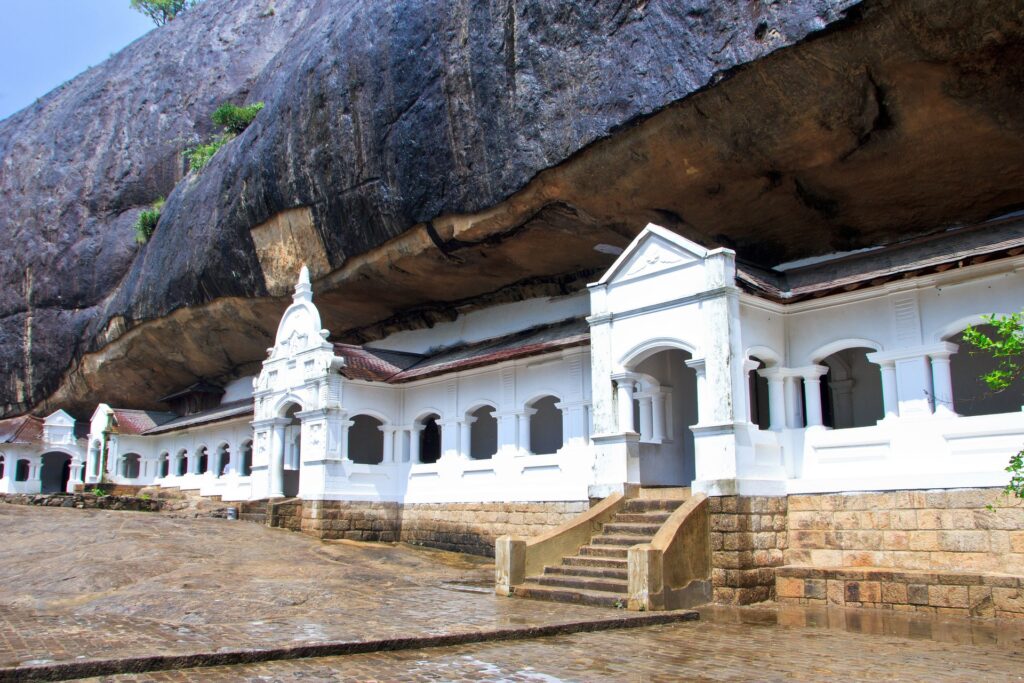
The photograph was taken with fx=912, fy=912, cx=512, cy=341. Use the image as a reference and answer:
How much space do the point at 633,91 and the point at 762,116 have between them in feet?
7.08

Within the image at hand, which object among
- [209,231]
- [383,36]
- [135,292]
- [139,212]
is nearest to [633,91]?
[383,36]

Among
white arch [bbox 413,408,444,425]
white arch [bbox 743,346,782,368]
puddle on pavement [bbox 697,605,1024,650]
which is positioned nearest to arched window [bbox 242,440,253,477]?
white arch [bbox 413,408,444,425]

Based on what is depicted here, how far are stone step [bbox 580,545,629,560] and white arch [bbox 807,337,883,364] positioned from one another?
4425 millimetres

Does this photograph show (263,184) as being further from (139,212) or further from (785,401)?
(785,401)

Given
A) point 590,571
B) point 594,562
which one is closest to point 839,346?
point 594,562

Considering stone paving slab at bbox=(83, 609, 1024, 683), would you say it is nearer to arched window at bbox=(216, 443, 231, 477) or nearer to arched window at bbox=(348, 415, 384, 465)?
arched window at bbox=(348, 415, 384, 465)

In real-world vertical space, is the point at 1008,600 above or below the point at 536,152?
below

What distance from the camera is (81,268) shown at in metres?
34.2

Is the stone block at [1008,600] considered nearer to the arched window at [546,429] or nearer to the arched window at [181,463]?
the arched window at [546,429]

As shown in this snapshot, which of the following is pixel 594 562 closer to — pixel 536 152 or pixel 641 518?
pixel 641 518

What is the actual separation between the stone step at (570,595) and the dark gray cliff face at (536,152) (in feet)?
25.0

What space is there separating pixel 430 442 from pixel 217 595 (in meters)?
11.8

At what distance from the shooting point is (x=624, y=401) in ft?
50.7

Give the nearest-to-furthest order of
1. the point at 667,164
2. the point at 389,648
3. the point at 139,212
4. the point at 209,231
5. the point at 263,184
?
the point at 389,648 < the point at 667,164 < the point at 263,184 < the point at 209,231 < the point at 139,212
